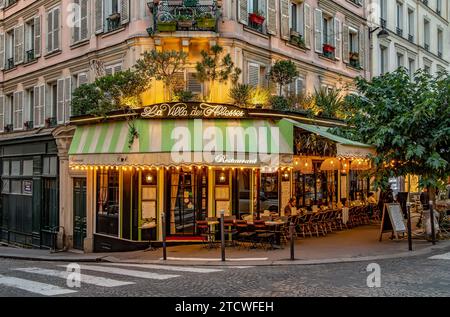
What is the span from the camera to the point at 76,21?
2039cm

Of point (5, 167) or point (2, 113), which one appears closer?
point (5, 167)

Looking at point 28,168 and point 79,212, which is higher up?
point 28,168

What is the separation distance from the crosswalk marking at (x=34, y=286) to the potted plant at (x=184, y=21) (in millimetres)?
8649

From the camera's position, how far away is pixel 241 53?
678 inches

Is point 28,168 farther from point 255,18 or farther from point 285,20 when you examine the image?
point 285,20

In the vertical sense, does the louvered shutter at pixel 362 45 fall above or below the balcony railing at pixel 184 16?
above

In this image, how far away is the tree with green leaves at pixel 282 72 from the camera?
59.0 ft

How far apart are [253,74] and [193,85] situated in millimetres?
2134

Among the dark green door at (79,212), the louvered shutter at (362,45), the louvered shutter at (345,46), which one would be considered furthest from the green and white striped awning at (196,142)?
the louvered shutter at (362,45)

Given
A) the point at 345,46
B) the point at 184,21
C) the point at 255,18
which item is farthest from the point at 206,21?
the point at 345,46

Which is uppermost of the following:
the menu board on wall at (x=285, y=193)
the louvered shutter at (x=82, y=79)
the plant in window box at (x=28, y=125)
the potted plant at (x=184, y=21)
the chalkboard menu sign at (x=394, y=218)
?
the potted plant at (x=184, y=21)

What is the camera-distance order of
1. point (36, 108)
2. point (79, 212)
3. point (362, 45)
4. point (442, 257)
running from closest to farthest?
1. point (442, 257)
2. point (79, 212)
3. point (36, 108)
4. point (362, 45)

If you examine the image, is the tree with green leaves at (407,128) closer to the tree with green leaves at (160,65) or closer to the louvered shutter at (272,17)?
the louvered shutter at (272,17)

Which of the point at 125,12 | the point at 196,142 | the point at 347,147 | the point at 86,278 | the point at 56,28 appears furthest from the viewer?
the point at 56,28
